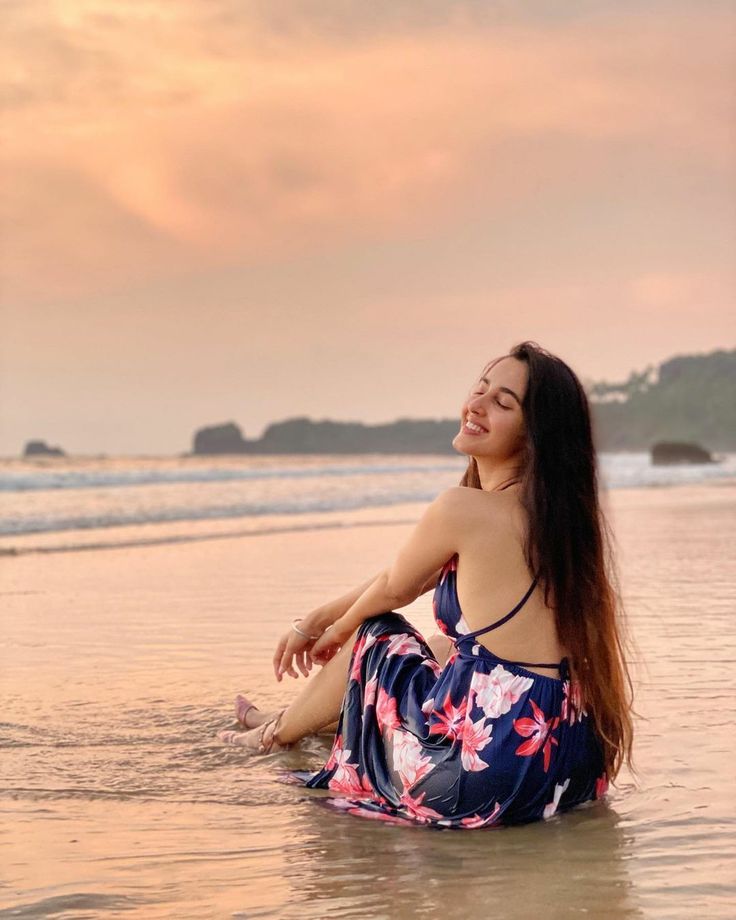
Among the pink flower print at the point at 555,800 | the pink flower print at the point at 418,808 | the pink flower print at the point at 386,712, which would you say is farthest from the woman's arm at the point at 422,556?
the pink flower print at the point at 555,800

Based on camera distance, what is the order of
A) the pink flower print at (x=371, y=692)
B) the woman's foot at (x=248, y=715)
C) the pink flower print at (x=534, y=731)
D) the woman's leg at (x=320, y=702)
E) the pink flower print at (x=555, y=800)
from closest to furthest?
the pink flower print at (x=534, y=731)
the pink flower print at (x=555, y=800)
the pink flower print at (x=371, y=692)
the woman's leg at (x=320, y=702)
the woman's foot at (x=248, y=715)

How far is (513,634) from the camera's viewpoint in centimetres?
337

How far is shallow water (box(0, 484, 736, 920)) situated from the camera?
2803mm

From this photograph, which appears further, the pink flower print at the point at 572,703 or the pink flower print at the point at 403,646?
the pink flower print at the point at 403,646

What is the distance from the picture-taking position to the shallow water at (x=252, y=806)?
2.80 m

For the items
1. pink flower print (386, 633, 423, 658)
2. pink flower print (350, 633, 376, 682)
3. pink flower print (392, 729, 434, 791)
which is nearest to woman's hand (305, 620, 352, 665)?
pink flower print (350, 633, 376, 682)

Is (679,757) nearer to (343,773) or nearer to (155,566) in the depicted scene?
(343,773)

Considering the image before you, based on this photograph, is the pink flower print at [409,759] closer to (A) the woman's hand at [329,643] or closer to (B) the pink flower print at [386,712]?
(B) the pink flower print at [386,712]

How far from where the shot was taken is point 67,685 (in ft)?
17.9

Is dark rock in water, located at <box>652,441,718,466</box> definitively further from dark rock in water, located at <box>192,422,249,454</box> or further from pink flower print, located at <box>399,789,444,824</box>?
pink flower print, located at <box>399,789,444,824</box>

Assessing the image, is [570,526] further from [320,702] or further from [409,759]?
[320,702]

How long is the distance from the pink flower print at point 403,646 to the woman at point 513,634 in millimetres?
61

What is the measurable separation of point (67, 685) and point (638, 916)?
338 cm

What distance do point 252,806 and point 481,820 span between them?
0.70 metres
